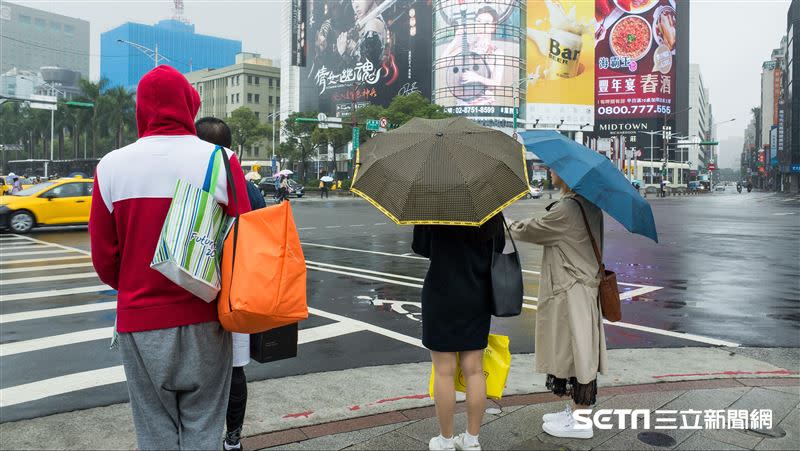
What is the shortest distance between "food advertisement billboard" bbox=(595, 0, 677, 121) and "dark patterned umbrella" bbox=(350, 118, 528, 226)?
116284mm

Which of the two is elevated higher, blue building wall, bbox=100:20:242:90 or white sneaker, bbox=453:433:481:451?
blue building wall, bbox=100:20:242:90

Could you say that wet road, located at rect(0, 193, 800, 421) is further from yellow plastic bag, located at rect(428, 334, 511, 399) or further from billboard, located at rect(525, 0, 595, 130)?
billboard, located at rect(525, 0, 595, 130)

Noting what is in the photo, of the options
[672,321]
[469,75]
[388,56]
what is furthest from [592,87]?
[672,321]

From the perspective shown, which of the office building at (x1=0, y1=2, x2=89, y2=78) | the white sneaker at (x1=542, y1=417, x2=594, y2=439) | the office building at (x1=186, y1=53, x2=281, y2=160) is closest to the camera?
the white sneaker at (x1=542, y1=417, x2=594, y2=439)

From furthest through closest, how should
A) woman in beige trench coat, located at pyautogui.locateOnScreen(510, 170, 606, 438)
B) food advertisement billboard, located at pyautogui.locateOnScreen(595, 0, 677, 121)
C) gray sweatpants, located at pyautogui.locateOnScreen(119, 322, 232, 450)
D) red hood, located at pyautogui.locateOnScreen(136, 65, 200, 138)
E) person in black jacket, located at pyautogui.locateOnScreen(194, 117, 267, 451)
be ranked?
food advertisement billboard, located at pyautogui.locateOnScreen(595, 0, 677, 121), woman in beige trench coat, located at pyautogui.locateOnScreen(510, 170, 606, 438), person in black jacket, located at pyautogui.locateOnScreen(194, 117, 267, 451), red hood, located at pyautogui.locateOnScreen(136, 65, 200, 138), gray sweatpants, located at pyautogui.locateOnScreen(119, 322, 232, 450)

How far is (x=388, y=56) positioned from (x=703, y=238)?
293 feet

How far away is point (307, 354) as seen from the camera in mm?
6281

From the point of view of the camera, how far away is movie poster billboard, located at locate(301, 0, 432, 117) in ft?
335

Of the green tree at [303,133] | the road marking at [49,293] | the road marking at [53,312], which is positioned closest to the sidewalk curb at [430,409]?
the road marking at [53,312]

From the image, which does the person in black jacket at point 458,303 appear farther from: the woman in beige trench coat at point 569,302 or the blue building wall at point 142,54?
the blue building wall at point 142,54

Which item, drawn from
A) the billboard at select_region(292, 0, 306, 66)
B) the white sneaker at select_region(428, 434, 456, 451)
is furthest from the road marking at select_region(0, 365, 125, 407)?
the billboard at select_region(292, 0, 306, 66)

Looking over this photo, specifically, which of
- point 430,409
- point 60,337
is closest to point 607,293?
point 430,409

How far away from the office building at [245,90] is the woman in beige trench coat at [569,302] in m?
109

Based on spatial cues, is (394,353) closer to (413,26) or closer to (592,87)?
(413,26)
